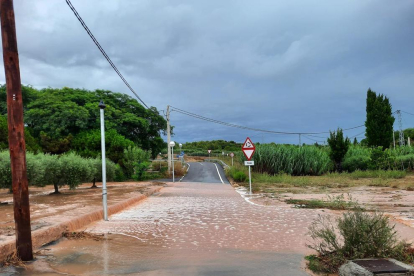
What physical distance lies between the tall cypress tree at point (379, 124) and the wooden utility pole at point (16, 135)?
54.8 metres

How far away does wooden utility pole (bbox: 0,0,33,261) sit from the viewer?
217 inches

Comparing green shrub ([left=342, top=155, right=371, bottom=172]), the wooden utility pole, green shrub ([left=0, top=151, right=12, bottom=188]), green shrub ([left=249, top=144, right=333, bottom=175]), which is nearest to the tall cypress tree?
green shrub ([left=342, top=155, right=371, bottom=172])

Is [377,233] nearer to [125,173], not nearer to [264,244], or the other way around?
[264,244]

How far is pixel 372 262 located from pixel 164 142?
1799 inches

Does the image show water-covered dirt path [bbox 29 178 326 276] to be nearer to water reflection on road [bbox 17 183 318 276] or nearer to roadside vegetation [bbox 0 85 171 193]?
water reflection on road [bbox 17 183 318 276]

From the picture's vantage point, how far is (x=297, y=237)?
7.74m

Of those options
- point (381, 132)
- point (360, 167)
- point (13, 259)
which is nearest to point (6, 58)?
point (13, 259)

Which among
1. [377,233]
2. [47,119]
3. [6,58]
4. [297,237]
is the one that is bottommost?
[297,237]

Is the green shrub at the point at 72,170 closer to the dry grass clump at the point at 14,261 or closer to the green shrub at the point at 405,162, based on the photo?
the dry grass clump at the point at 14,261

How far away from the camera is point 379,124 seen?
53.6m

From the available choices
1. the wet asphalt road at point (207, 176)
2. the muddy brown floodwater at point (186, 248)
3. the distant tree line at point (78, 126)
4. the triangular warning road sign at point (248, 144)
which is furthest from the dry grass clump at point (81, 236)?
the distant tree line at point (78, 126)

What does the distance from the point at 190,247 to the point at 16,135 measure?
3555 mm

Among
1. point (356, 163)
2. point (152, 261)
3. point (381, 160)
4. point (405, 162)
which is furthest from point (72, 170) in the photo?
point (405, 162)

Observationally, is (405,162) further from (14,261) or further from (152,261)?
(14,261)
